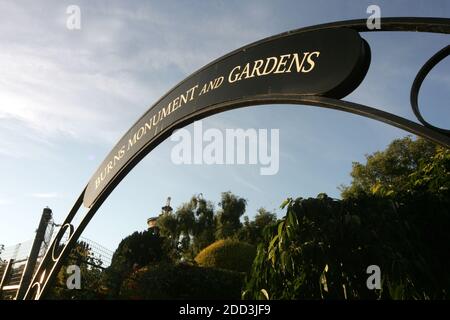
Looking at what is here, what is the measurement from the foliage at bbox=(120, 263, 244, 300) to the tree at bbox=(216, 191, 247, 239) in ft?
63.7

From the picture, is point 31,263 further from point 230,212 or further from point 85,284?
point 230,212

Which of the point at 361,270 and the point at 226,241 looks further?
the point at 226,241

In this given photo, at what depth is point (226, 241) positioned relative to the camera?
14.6m

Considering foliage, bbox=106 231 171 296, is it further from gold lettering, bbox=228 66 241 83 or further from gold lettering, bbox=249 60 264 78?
gold lettering, bbox=249 60 264 78

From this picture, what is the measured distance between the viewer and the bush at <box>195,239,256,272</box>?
13.8 m

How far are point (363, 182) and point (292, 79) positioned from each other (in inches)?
1045

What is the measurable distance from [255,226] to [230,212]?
2.38 metres

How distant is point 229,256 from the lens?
45.6 ft

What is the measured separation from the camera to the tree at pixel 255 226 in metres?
29.8

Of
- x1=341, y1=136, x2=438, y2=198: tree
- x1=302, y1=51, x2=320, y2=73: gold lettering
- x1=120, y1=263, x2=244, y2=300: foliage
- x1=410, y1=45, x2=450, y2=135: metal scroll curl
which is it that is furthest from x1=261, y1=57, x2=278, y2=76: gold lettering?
x1=341, y1=136, x2=438, y2=198: tree

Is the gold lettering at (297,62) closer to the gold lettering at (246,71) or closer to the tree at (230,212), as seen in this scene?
the gold lettering at (246,71)

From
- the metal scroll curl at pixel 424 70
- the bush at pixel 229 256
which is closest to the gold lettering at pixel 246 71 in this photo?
the metal scroll curl at pixel 424 70
